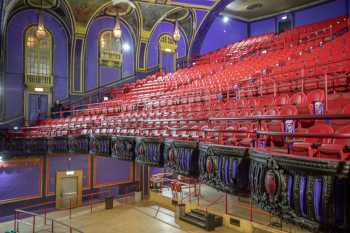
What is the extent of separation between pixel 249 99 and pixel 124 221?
5347mm

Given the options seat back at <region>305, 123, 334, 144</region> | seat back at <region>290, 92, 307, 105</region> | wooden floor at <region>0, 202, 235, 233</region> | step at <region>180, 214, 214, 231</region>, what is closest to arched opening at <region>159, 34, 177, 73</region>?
wooden floor at <region>0, 202, 235, 233</region>

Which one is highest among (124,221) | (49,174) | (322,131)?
(322,131)

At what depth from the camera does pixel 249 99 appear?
5.98 m

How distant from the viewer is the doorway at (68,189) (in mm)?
10719

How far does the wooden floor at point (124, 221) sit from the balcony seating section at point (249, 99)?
Answer: 265 cm

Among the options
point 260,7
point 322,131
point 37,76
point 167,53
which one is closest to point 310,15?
point 260,7

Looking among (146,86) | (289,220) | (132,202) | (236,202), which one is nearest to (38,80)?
(146,86)

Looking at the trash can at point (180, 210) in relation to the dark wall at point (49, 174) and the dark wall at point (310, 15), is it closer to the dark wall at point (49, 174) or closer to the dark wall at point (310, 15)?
the dark wall at point (49, 174)

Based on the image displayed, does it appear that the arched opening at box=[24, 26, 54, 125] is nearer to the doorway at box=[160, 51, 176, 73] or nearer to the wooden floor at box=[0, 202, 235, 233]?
the wooden floor at box=[0, 202, 235, 233]

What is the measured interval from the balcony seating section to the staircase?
263cm

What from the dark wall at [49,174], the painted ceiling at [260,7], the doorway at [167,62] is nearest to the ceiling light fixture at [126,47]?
the doorway at [167,62]

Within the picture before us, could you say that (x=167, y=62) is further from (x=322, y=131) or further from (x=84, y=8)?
(x=322, y=131)

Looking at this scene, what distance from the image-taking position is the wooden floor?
8078mm

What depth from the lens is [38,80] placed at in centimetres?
1183
